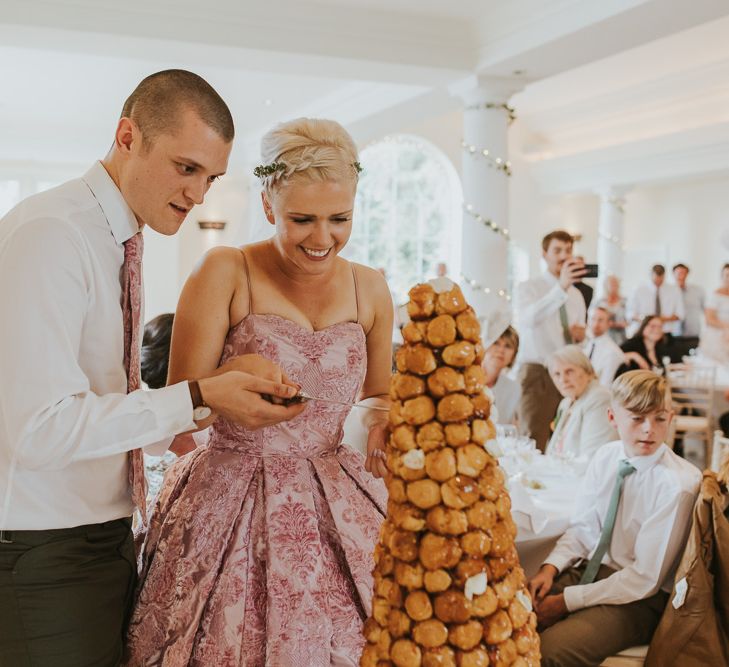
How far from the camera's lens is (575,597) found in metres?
2.74

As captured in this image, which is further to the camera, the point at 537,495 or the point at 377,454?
the point at 537,495

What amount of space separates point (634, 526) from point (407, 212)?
1028 cm

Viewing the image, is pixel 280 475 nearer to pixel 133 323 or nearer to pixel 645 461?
pixel 133 323

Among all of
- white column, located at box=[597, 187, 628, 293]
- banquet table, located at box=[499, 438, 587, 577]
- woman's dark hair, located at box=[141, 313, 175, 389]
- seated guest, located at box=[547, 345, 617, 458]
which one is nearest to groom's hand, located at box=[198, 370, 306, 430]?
banquet table, located at box=[499, 438, 587, 577]

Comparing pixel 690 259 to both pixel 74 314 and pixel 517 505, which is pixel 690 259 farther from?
pixel 74 314

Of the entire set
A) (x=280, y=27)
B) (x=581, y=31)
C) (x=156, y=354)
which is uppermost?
(x=280, y=27)

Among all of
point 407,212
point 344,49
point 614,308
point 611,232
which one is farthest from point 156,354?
point 611,232

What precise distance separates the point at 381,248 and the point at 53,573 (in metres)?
11.4

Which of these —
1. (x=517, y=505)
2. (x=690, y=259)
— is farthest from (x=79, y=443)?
(x=690, y=259)

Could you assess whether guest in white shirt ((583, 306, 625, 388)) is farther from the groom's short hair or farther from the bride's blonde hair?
the groom's short hair

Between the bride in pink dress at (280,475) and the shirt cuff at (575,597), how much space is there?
128 cm

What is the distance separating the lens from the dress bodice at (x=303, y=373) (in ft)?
5.60

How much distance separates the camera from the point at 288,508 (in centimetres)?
161

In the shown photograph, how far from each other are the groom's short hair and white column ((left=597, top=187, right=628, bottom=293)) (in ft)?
38.6
